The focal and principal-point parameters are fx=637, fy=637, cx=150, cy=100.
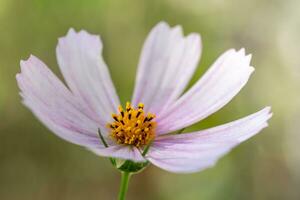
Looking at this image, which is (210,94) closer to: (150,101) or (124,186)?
(150,101)

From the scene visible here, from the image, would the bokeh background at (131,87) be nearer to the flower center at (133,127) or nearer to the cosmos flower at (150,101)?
the cosmos flower at (150,101)

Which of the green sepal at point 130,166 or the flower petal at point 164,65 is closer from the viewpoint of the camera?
the green sepal at point 130,166

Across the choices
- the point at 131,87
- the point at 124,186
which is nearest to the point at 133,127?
the point at 124,186

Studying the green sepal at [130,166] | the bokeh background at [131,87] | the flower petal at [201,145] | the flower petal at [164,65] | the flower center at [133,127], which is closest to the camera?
the flower petal at [201,145]

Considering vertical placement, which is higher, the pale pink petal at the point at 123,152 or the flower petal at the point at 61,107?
the flower petal at the point at 61,107

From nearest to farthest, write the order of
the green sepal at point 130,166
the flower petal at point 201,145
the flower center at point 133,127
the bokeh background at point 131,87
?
the flower petal at point 201,145 → the green sepal at point 130,166 → the flower center at point 133,127 → the bokeh background at point 131,87

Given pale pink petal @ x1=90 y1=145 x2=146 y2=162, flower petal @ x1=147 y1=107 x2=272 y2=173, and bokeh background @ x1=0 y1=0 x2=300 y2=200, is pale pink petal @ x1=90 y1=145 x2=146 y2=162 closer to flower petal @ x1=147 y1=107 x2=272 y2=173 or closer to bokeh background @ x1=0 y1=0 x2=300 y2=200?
flower petal @ x1=147 y1=107 x2=272 y2=173

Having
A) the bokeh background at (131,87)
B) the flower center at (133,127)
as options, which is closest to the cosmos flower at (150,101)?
the flower center at (133,127)

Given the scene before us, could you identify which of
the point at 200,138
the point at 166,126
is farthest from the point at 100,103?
the point at 200,138

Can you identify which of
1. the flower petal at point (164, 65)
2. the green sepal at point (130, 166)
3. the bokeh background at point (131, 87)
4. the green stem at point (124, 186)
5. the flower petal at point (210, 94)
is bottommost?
the green stem at point (124, 186)

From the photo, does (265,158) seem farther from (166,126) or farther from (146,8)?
(166,126)
